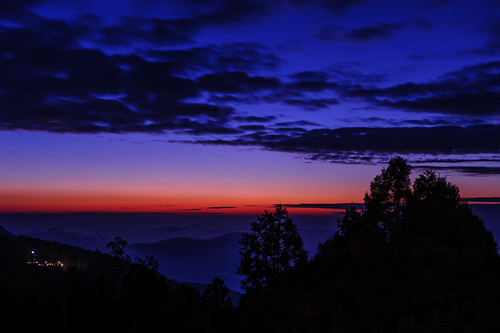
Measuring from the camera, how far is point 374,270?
73.2ft

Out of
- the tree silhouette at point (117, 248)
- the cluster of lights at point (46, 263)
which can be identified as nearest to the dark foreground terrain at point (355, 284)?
the cluster of lights at point (46, 263)

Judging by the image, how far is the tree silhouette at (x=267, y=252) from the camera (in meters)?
27.2

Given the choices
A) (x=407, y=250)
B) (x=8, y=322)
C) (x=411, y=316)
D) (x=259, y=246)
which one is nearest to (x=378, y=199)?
(x=407, y=250)

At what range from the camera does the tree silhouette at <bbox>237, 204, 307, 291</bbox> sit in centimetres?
2722

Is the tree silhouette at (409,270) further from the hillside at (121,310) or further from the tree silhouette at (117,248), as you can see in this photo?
the tree silhouette at (117,248)

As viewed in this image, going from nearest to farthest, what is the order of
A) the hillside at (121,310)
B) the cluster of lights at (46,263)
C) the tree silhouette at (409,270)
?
1. the tree silhouette at (409,270)
2. the hillside at (121,310)
3. the cluster of lights at (46,263)

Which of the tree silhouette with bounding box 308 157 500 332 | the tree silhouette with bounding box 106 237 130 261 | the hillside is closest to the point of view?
the tree silhouette with bounding box 308 157 500 332

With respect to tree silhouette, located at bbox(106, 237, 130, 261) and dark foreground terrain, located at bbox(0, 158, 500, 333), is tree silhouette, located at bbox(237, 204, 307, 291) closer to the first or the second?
dark foreground terrain, located at bbox(0, 158, 500, 333)

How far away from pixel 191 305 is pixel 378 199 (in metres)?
14.2

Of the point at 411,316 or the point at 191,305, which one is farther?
the point at 191,305

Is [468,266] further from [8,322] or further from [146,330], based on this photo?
[8,322]

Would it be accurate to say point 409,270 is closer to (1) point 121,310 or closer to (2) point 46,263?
(1) point 121,310

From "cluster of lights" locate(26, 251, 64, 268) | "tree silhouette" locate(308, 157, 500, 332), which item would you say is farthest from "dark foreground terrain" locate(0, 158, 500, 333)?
"cluster of lights" locate(26, 251, 64, 268)

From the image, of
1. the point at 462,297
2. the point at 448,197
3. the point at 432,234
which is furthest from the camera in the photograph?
the point at 448,197
